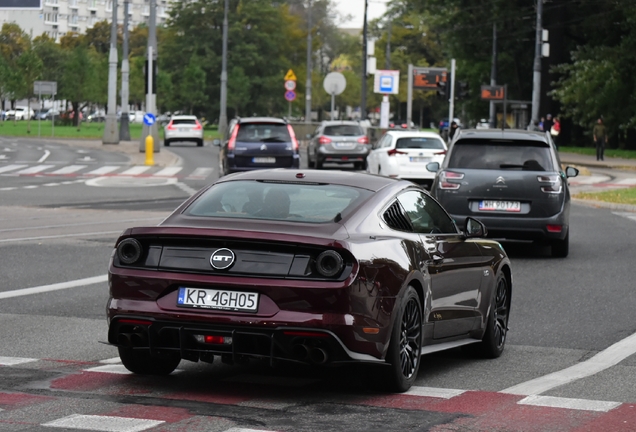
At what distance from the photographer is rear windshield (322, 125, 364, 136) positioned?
44.3m

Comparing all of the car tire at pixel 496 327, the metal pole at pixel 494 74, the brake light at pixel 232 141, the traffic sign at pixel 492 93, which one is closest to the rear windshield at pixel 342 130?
the brake light at pixel 232 141

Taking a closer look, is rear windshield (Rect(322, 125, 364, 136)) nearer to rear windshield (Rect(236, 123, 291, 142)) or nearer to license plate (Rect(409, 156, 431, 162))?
license plate (Rect(409, 156, 431, 162))

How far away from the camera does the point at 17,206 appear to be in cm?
2594

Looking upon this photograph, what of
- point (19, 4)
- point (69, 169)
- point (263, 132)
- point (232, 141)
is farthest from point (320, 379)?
point (69, 169)

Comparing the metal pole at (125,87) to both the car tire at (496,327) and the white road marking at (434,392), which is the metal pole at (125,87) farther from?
the white road marking at (434,392)

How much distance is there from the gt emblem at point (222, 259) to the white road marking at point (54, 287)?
5.56m

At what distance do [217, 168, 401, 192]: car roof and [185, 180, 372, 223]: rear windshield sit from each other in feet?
0.22

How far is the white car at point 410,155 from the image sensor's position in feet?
110

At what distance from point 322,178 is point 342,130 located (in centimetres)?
3595

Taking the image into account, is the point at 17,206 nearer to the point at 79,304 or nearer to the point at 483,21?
the point at 79,304

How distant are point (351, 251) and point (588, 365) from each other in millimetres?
2583

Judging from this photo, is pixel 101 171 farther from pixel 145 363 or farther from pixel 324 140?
pixel 145 363

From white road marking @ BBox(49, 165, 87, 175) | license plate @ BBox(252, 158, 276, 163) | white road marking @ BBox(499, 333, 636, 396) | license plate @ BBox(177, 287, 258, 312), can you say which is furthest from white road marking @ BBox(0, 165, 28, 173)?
license plate @ BBox(177, 287, 258, 312)

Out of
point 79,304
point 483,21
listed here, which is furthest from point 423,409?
point 483,21
